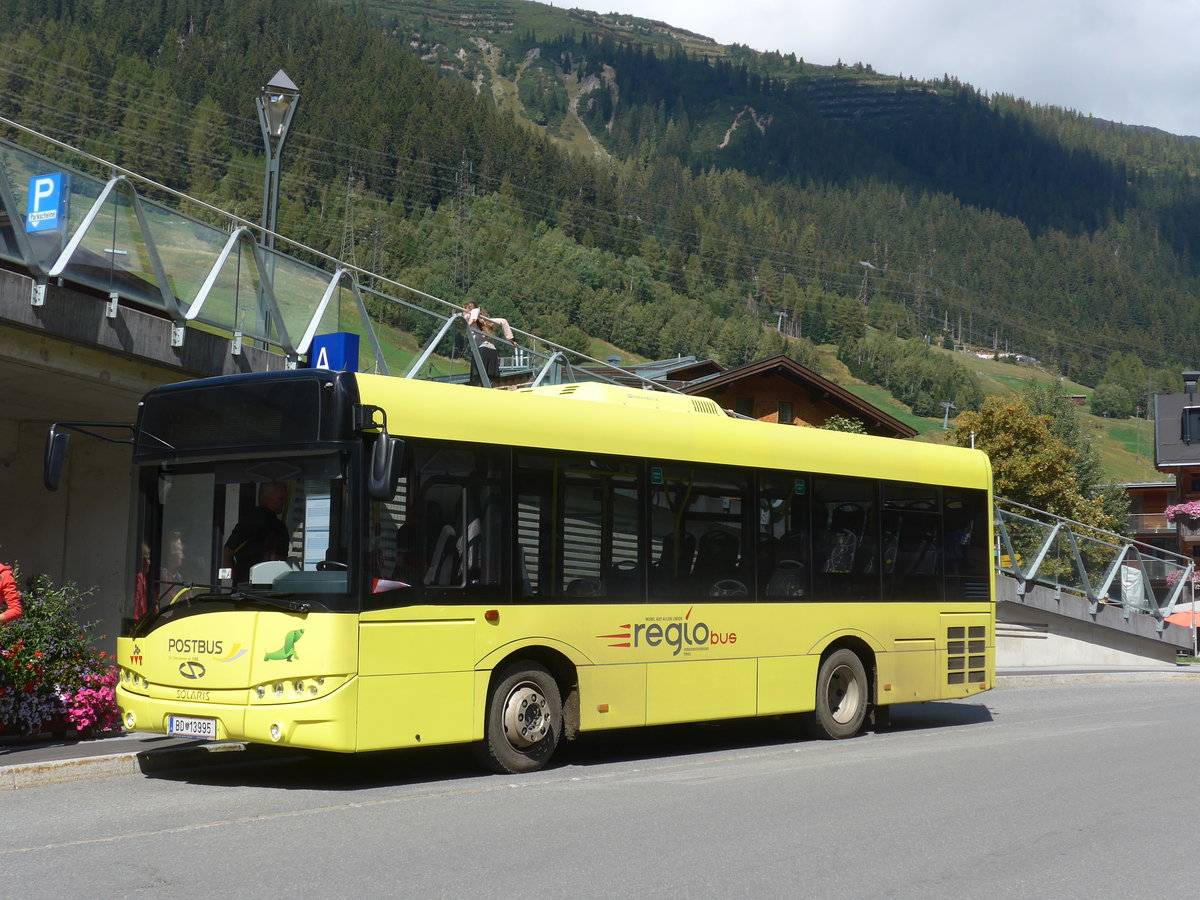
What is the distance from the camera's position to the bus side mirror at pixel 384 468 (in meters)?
9.26

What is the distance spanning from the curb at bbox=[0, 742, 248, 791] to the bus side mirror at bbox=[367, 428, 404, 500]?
3.02 m

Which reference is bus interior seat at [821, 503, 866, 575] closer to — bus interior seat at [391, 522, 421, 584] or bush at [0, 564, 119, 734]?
bus interior seat at [391, 522, 421, 584]

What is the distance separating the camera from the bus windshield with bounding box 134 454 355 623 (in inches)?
380

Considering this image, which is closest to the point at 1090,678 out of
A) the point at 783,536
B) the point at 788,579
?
the point at 788,579

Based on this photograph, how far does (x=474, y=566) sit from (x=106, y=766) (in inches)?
121

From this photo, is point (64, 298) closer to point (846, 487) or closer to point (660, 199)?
point (846, 487)

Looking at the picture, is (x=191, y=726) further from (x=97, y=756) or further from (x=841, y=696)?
(x=841, y=696)

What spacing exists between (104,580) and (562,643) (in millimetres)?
7654

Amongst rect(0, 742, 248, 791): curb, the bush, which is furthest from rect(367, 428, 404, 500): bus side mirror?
the bush

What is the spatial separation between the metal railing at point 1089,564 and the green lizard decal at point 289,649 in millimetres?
19616

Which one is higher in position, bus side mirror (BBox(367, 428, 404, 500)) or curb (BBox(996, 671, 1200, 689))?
bus side mirror (BBox(367, 428, 404, 500))

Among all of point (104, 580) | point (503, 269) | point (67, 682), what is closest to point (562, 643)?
point (67, 682)

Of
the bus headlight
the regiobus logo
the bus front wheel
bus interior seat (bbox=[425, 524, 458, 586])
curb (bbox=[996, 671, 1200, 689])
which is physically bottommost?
curb (bbox=[996, 671, 1200, 689])

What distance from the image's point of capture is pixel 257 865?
7.16 m
